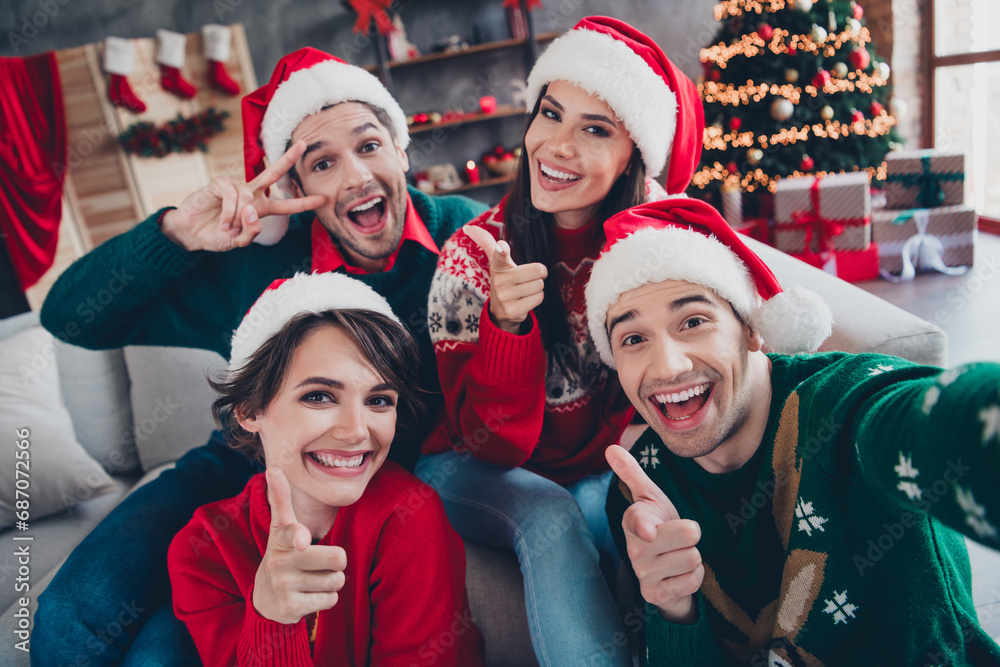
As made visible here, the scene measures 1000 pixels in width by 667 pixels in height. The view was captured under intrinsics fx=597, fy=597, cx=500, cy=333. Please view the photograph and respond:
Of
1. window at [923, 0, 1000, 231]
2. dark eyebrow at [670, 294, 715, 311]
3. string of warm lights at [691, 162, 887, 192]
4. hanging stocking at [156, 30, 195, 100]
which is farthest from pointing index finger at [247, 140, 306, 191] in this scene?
window at [923, 0, 1000, 231]

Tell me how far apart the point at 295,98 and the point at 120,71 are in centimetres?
361

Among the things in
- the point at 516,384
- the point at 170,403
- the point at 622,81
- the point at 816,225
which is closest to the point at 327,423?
the point at 516,384

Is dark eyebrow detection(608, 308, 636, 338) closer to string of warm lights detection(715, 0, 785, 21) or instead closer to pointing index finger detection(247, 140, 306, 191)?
pointing index finger detection(247, 140, 306, 191)

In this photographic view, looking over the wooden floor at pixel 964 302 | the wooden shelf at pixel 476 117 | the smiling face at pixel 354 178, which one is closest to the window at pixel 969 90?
the wooden floor at pixel 964 302

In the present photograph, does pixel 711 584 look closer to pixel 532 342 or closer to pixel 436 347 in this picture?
pixel 532 342

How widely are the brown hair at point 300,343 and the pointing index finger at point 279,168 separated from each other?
0.48 meters

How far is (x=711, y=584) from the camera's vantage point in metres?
1.06

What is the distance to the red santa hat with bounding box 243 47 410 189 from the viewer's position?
153cm

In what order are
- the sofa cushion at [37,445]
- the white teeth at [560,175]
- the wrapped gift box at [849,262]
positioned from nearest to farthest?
the white teeth at [560,175], the sofa cushion at [37,445], the wrapped gift box at [849,262]

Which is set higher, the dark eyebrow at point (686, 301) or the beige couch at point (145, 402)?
the dark eyebrow at point (686, 301)

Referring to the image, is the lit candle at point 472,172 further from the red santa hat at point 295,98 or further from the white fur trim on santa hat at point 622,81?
the white fur trim on santa hat at point 622,81

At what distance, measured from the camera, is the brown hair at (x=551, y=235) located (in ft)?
4.56

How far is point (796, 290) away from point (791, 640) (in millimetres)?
561

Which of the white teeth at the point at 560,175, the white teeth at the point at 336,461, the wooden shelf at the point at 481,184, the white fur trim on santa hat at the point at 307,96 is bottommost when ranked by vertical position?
the white teeth at the point at 336,461
